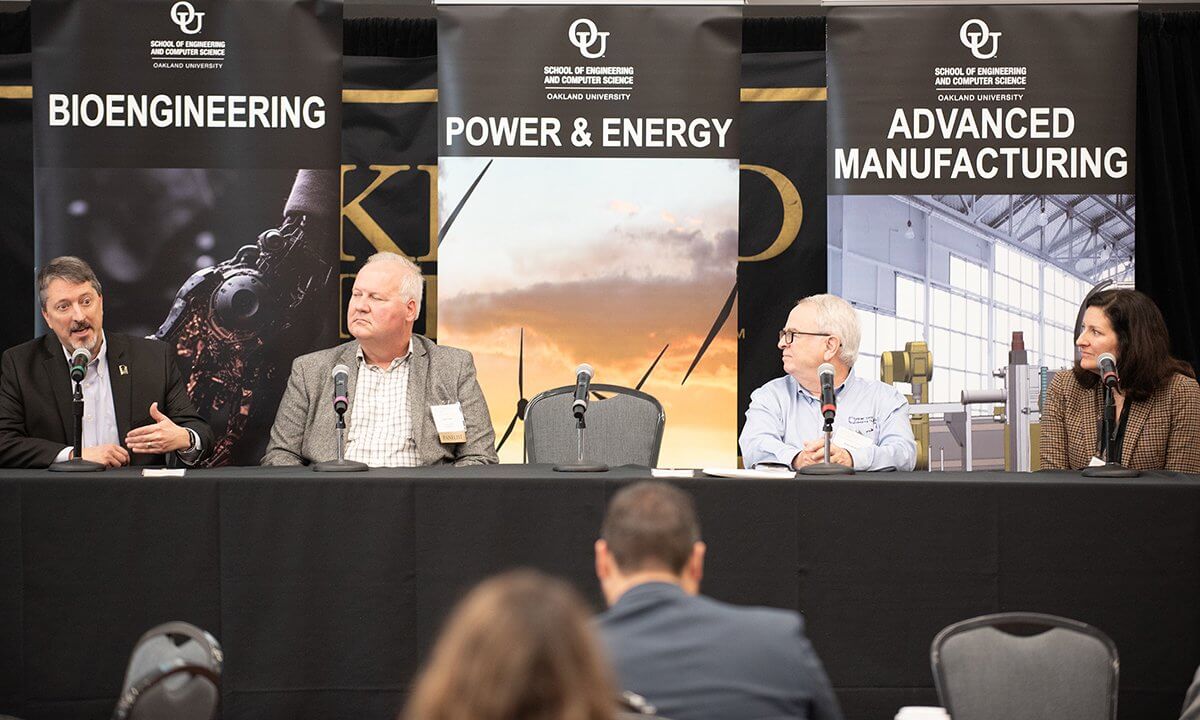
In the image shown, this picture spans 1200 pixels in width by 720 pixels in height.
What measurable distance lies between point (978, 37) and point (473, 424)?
2.83 meters

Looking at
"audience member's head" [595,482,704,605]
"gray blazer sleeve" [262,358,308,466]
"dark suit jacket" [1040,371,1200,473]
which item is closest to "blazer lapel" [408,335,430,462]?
"gray blazer sleeve" [262,358,308,466]

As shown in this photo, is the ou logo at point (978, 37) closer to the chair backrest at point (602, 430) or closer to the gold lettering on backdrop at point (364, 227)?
the chair backrest at point (602, 430)

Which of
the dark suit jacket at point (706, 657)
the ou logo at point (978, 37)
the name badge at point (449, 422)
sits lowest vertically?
the dark suit jacket at point (706, 657)

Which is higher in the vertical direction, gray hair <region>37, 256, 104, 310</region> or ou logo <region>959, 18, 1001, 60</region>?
ou logo <region>959, 18, 1001, 60</region>

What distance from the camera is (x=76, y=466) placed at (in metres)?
3.75

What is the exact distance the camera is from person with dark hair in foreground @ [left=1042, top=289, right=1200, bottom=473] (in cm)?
417

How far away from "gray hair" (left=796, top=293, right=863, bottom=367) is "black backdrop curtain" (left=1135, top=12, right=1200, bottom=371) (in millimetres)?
2072

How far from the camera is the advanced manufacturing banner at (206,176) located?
17.9 ft

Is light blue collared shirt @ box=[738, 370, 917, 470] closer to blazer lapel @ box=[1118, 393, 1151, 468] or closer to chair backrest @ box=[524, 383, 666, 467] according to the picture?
chair backrest @ box=[524, 383, 666, 467]

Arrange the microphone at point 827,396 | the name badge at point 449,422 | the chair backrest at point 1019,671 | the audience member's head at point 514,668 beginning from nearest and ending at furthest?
the audience member's head at point 514,668 → the chair backrest at point 1019,671 → the microphone at point 827,396 → the name badge at point 449,422

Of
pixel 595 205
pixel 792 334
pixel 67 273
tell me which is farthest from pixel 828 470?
pixel 67 273

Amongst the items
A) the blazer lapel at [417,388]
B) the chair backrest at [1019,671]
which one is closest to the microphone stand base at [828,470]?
the chair backrest at [1019,671]

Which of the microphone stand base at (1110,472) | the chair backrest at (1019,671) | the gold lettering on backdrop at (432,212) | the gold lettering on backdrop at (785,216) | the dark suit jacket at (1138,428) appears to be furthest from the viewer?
the gold lettering on backdrop at (432,212)

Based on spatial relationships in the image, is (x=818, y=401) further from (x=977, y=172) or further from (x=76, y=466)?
(x=76, y=466)
